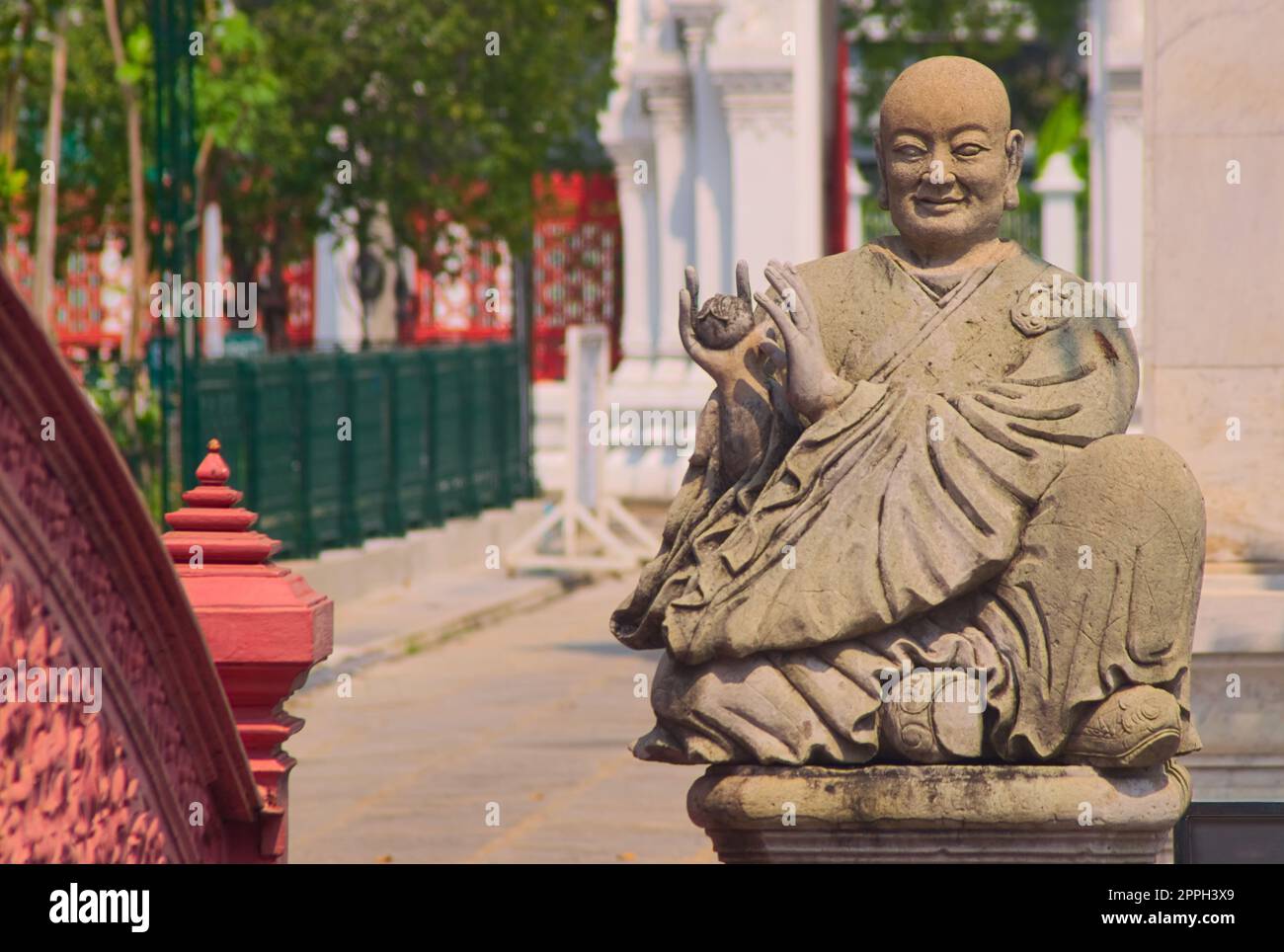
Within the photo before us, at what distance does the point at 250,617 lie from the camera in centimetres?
604

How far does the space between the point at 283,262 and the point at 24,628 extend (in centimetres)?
1650

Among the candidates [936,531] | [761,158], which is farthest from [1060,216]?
[936,531]

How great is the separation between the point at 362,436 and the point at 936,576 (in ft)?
39.3

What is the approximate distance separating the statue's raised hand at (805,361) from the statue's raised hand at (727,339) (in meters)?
0.11

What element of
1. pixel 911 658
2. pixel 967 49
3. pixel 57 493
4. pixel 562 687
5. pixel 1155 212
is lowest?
pixel 562 687

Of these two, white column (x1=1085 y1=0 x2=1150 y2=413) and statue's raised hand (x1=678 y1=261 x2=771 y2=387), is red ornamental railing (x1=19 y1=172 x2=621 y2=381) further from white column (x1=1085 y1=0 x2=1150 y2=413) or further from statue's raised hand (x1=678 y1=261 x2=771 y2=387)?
statue's raised hand (x1=678 y1=261 x2=771 y2=387)

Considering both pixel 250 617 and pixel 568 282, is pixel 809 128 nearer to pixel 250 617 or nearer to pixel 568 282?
pixel 568 282

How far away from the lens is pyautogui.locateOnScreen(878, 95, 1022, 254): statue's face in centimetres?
588

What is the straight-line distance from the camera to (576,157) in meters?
26.8

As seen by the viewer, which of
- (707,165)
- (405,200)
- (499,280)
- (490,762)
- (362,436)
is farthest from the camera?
(499,280)

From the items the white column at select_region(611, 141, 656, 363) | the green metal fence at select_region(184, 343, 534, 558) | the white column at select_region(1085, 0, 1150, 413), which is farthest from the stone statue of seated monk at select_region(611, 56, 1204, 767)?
the white column at select_region(611, 141, 656, 363)

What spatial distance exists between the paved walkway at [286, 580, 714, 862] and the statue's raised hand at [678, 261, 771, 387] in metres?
3.26
